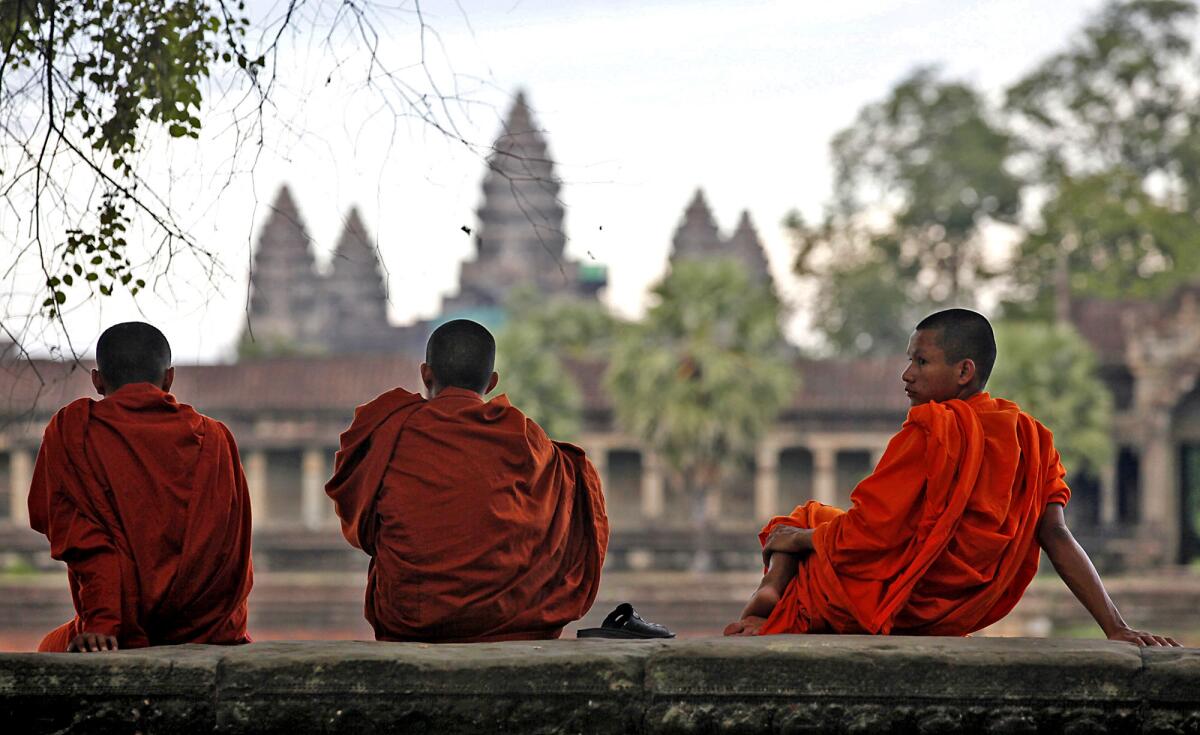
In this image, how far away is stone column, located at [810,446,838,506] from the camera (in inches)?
1312

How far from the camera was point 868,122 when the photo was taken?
41.2 metres

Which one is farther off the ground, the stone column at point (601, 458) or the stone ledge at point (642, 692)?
the stone column at point (601, 458)

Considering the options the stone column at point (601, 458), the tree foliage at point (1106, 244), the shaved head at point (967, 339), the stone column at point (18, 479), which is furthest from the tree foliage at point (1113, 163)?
the shaved head at point (967, 339)

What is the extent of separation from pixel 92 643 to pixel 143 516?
331 mm

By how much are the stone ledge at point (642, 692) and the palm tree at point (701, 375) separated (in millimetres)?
25386

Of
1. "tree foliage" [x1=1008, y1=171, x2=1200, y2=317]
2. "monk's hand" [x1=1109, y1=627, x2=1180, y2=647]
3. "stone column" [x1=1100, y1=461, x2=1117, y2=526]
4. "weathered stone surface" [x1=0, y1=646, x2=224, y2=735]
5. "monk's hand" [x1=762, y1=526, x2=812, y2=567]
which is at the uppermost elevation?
"tree foliage" [x1=1008, y1=171, x2=1200, y2=317]

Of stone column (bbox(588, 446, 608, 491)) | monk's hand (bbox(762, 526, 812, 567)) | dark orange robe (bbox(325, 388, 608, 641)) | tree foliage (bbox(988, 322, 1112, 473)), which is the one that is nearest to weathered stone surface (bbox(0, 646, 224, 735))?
dark orange robe (bbox(325, 388, 608, 641))

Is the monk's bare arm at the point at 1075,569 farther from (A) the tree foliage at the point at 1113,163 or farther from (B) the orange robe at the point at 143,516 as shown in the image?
(A) the tree foliage at the point at 1113,163

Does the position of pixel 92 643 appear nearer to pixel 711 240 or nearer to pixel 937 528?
pixel 937 528

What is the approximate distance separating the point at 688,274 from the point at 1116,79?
13693 millimetres

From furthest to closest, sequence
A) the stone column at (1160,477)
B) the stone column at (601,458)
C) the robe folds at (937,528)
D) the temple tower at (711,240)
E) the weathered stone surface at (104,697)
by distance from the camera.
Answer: the temple tower at (711,240) < the stone column at (601,458) < the stone column at (1160,477) < the robe folds at (937,528) < the weathered stone surface at (104,697)

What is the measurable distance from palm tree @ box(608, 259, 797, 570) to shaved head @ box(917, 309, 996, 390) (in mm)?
24749

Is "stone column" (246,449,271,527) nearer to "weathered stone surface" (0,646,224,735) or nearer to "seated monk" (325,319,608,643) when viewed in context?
"seated monk" (325,319,608,643)

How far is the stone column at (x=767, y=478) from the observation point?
34.0 meters
